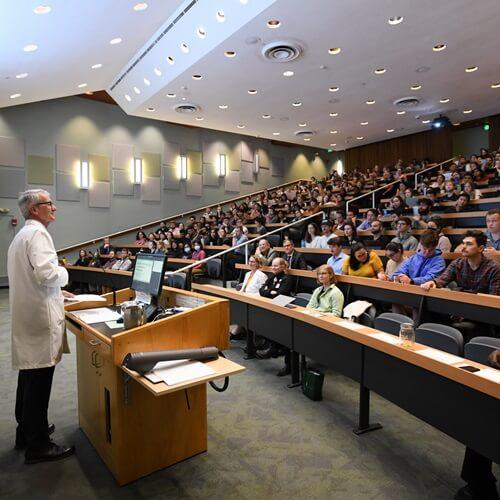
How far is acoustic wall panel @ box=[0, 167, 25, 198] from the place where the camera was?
9.48 m

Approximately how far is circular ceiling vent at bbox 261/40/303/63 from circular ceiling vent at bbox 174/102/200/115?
2.93 metres

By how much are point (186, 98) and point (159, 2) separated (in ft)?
8.89

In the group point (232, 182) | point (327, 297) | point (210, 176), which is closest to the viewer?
point (327, 297)

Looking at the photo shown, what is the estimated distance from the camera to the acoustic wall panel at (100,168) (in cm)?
Result: 1076

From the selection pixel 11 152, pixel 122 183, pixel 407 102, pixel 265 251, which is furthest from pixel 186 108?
pixel 265 251

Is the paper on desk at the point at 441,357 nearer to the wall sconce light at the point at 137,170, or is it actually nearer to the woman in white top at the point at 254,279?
the woman in white top at the point at 254,279

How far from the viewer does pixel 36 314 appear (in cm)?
200

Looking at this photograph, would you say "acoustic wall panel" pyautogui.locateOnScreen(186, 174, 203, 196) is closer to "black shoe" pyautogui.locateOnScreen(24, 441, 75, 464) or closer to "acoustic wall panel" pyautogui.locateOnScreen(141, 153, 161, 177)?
"acoustic wall panel" pyautogui.locateOnScreen(141, 153, 161, 177)

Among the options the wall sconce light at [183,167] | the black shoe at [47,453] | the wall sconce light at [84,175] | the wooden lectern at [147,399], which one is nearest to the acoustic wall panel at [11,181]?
the wall sconce light at [84,175]

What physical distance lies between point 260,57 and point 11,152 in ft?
21.5

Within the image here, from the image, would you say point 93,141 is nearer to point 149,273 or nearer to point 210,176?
point 210,176

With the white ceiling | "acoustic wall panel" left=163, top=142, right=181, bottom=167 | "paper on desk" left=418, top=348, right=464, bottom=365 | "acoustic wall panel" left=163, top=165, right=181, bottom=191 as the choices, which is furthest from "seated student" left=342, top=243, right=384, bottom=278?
"acoustic wall panel" left=163, top=142, right=181, bottom=167

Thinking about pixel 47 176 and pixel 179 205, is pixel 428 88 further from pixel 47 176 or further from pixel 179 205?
pixel 47 176

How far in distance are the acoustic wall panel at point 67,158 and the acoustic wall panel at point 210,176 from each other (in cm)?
389
